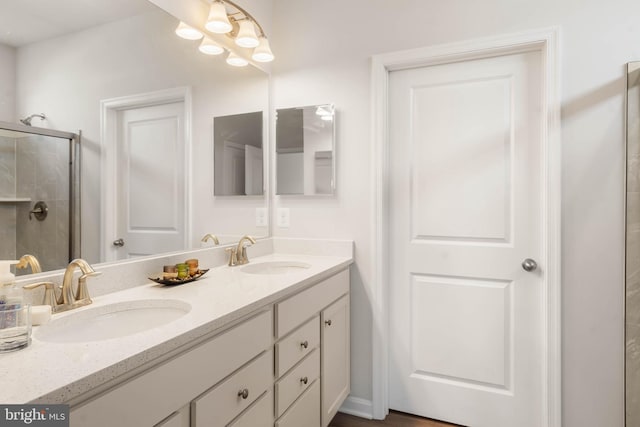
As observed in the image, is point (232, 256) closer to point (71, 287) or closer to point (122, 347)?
point (71, 287)

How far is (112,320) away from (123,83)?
87cm

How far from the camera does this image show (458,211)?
77.2 inches

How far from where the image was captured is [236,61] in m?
2.04

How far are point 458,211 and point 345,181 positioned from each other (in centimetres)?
63

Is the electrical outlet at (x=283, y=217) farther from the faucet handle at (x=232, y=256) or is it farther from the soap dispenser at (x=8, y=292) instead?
the soap dispenser at (x=8, y=292)

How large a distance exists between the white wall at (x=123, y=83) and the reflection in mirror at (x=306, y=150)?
288 millimetres

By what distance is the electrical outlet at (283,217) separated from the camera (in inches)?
89.8

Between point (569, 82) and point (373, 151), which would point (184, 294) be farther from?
point (569, 82)

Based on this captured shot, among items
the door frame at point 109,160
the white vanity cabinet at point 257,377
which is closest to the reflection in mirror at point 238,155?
the door frame at point 109,160

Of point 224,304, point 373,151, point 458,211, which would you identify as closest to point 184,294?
point 224,304

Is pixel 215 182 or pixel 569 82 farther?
pixel 215 182

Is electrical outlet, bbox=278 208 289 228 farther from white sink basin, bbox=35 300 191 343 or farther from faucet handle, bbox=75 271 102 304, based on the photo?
faucet handle, bbox=75 271 102 304

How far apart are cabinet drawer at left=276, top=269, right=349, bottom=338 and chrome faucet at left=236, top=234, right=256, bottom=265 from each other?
1.57 feet

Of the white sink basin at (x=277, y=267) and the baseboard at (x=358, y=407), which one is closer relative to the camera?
the white sink basin at (x=277, y=267)
